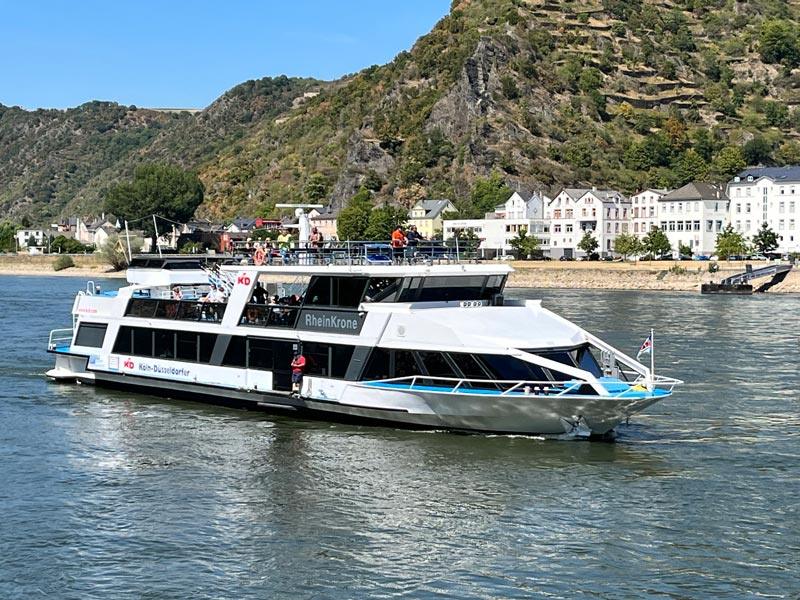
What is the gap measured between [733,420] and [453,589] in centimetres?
1578

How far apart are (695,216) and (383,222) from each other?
135ft

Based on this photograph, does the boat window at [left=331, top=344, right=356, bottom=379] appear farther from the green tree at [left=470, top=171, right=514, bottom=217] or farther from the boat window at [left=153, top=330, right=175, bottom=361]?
the green tree at [left=470, top=171, right=514, bottom=217]

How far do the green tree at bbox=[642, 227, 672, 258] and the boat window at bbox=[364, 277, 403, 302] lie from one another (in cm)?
10007

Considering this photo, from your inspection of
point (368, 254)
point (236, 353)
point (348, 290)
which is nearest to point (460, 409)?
point (348, 290)

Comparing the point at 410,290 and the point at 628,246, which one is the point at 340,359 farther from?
the point at 628,246

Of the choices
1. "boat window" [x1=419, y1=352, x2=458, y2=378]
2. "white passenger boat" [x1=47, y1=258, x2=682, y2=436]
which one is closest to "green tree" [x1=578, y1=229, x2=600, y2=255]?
"white passenger boat" [x1=47, y1=258, x2=682, y2=436]

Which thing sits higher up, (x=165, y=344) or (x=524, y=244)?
(x=524, y=244)

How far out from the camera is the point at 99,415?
3175 cm

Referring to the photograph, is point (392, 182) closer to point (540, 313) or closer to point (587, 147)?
point (587, 147)

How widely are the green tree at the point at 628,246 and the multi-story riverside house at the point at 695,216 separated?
383 inches

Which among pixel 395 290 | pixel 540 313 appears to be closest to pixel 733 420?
pixel 540 313

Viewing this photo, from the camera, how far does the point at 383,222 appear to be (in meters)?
143

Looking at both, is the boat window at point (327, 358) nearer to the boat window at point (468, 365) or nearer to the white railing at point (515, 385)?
the white railing at point (515, 385)

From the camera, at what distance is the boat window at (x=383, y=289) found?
28484mm
